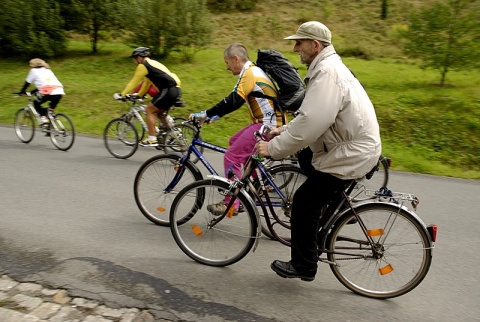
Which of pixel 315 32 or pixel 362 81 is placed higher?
pixel 315 32

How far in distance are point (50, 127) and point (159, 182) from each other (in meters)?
4.82

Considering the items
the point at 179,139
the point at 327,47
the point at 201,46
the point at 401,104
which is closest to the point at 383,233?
the point at 327,47

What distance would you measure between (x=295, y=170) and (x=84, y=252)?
2.25 m

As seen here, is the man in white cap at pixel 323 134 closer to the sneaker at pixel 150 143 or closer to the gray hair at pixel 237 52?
the gray hair at pixel 237 52

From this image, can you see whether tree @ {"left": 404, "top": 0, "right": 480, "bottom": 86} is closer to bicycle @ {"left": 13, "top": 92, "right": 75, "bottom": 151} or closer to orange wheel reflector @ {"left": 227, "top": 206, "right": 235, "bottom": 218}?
bicycle @ {"left": 13, "top": 92, "right": 75, "bottom": 151}

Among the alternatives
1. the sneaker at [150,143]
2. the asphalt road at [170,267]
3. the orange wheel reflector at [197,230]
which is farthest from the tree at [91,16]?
the orange wheel reflector at [197,230]

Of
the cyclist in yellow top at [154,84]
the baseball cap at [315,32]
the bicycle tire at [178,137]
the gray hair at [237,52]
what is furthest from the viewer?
the bicycle tire at [178,137]

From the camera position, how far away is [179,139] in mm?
8305

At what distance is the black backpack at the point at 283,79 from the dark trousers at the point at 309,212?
150 cm

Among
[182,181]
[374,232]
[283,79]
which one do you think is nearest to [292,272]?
[374,232]

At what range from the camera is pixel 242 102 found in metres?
4.94

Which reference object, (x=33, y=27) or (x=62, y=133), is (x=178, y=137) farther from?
(x=33, y=27)

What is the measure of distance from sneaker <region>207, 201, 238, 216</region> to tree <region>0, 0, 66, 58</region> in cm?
1568

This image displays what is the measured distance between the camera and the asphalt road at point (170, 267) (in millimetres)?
3619
